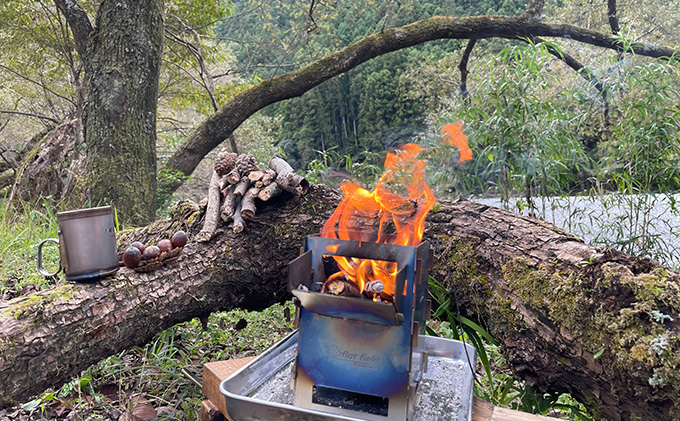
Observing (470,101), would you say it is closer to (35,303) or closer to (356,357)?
(356,357)

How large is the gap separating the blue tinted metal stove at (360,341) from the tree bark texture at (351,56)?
3.51m

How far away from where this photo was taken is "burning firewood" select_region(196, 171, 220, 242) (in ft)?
6.54

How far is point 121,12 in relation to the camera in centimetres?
329

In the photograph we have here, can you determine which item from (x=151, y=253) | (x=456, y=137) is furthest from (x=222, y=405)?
(x=456, y=137)

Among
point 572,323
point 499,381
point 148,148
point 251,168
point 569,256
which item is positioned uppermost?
point 148,148

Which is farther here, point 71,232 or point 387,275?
point 71,232

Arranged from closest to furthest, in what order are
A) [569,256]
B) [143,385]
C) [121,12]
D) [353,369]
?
[353,369] → [569,256] → [143,385] → [121,12]

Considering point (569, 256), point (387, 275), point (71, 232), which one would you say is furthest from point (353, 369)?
point (71, 232)

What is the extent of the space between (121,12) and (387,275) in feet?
10.7

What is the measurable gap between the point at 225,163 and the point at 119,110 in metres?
1.64

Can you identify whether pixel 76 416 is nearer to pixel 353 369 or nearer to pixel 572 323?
pixel 353 369

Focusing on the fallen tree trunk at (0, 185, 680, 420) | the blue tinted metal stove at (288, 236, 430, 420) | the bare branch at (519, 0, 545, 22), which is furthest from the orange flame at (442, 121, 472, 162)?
the bare branch at (519, 0, 545, 22)

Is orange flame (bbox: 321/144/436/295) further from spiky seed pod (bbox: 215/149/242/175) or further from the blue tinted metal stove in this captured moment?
spiky seed pod (bbox: 215/149/242/175)

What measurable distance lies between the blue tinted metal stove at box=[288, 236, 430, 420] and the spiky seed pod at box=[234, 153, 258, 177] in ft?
3.22
